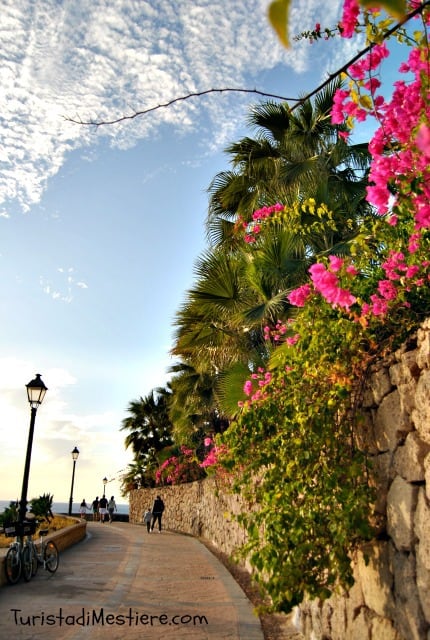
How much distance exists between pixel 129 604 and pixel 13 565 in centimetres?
233

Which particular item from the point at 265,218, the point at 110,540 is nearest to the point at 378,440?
the point at 265,218

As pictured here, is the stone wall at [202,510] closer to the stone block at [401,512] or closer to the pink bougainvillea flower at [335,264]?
the stone block at [401,512]

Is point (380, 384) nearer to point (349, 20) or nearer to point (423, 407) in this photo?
point (423, 407)

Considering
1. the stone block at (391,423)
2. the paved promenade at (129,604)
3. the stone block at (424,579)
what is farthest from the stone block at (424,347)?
the paved promenade at (129,604)

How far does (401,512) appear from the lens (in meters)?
3.55

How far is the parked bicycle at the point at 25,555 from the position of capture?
317 inches

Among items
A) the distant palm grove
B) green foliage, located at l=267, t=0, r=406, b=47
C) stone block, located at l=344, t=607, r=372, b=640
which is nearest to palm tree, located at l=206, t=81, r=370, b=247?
the distant palm grove

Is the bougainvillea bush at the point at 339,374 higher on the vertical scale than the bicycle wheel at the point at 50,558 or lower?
higher

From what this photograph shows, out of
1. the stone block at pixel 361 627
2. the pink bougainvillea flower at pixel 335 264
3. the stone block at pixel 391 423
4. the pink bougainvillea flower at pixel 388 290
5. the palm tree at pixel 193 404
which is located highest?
the palm tree at pixel 193 404

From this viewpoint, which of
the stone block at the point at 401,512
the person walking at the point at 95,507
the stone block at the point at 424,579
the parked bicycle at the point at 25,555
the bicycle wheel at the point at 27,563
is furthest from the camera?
the person walking at the point at 95,507

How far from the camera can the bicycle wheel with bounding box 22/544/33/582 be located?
326 inches

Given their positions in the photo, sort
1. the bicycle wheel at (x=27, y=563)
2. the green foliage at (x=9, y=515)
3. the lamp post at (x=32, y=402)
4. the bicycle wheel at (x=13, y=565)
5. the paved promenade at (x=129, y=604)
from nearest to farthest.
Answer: the paved promenade at (x=129, y=604)
the bicycle wheel at (x=13, y=565)
the bicycle wheel at (x=27, y=563)
the lamp post at (x=32, y=402)
the green foliage at (x=9, y=515)

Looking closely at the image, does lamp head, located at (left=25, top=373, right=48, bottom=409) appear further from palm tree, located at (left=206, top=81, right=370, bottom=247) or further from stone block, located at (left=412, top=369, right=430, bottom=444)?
stone block, located at (left=412, top=369, right=430, bottom=444)

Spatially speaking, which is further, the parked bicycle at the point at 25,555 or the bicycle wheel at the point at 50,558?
the bicycle wheel at the point at 50,558
